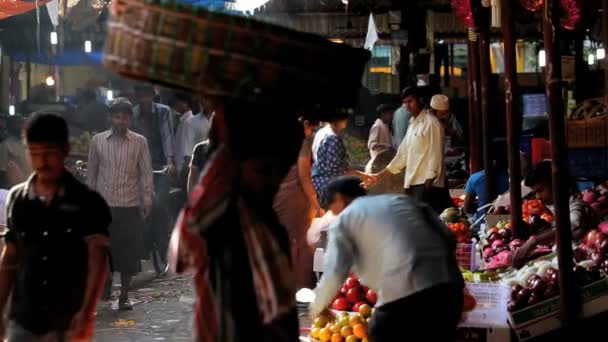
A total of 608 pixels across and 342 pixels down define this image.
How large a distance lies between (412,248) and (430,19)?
55.3ft

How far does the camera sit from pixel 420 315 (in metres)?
6.04

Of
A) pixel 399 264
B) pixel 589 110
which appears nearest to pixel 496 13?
pixel 589 110

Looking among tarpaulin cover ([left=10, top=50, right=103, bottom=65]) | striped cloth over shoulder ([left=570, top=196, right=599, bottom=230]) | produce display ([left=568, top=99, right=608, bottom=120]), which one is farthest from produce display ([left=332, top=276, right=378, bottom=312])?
tarpaulin cover ([left=10, top=50, right=103, bottom=65])

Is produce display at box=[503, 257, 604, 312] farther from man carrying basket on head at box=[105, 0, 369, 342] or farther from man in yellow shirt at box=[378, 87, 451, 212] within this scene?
man in yellow shirt at box=[378, 87, 451, 212]

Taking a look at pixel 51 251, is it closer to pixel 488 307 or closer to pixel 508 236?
pixel 488 307

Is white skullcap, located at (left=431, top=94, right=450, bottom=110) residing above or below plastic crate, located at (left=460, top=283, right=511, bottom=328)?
above

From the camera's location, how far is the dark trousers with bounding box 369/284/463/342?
19.8 feet

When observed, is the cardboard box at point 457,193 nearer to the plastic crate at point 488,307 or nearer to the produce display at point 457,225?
the produce display at point 457,225

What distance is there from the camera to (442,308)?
6082 mm

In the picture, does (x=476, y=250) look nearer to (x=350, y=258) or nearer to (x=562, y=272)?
(x=562, y=272)

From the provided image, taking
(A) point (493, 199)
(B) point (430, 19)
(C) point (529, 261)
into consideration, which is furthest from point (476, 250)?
(B) point (430, 19)

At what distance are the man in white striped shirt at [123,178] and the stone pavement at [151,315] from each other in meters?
0.30

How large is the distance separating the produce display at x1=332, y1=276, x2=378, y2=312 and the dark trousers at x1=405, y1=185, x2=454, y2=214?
5.04 m

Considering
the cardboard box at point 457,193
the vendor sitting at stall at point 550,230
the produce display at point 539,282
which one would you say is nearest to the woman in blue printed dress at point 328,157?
the vendor sitting at stall at point 550,230
